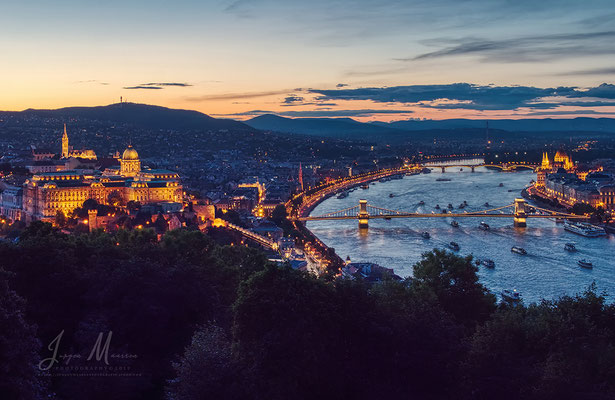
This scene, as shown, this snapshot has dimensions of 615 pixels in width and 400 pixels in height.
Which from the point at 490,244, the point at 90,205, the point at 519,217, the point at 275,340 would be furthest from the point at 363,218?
the point at 275,340

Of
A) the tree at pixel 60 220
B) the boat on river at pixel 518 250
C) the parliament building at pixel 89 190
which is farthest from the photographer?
the parliament building at pixel 89 190

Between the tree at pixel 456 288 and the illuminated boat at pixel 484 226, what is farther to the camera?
the illuminated boat at pixel 484 226

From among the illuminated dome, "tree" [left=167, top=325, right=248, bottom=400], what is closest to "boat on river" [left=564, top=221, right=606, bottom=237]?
"tree" [left=167, top=325, right=248, bottom=400]

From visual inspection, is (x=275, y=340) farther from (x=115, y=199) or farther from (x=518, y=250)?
(x=115, y=199)

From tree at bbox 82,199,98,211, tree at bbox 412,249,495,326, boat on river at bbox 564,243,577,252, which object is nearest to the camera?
tree at bbox 412,249,495,326

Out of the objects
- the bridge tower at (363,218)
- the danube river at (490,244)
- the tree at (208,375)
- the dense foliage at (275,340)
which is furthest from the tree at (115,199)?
the tree at (208,375)

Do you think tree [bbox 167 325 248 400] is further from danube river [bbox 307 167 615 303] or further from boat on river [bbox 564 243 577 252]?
boat on river [bbox 564 243 577 252]

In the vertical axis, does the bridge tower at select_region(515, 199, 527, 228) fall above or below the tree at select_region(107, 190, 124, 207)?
below

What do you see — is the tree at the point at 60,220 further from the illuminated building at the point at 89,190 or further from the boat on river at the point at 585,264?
the boat on river at the point at 585,264
